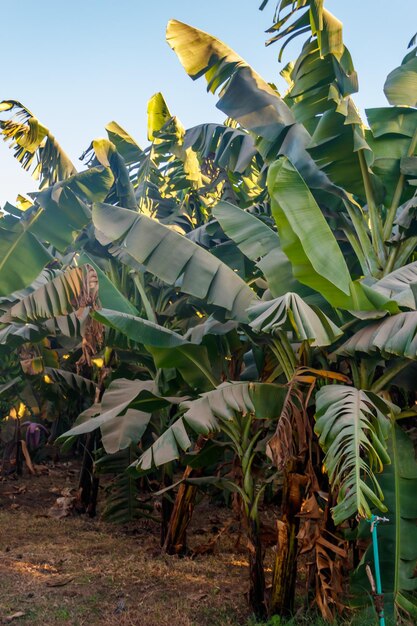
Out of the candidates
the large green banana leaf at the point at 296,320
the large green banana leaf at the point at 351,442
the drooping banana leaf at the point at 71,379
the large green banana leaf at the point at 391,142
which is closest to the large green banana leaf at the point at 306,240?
the large green banana leaf at the point at 296,320

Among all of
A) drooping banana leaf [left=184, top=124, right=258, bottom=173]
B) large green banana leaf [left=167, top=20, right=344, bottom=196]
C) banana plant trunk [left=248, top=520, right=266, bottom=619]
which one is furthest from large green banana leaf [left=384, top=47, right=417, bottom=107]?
banana plant trunk [left=248, top=520, right=266, bottom=619]

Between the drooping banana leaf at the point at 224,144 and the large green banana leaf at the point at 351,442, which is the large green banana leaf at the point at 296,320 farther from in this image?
the drooping banana leaf at the point at 224,144

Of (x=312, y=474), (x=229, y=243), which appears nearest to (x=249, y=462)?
(x=312, y=474)

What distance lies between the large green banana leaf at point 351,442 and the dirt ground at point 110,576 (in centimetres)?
221

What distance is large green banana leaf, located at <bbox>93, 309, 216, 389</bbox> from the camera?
5516mm

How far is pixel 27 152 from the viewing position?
331 inches

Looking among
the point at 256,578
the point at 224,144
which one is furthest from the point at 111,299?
the point at 256,578

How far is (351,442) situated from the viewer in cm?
378

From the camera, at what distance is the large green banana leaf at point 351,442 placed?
11.6 ft

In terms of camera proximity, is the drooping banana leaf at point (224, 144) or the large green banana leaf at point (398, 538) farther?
the drooping banana leaf at point (224, 144)

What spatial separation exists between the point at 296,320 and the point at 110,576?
3848 mm

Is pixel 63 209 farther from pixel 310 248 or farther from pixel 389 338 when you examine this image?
pixel 389 338

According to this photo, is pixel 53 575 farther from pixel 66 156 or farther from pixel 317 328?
pixel 66 156

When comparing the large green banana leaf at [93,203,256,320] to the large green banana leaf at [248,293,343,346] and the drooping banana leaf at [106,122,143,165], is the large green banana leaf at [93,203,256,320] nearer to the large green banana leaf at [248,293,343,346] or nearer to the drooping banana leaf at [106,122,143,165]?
the large green banana leaf at [248,293,343,346]
